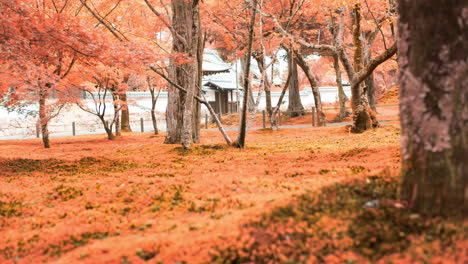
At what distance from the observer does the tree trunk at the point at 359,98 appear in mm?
11156

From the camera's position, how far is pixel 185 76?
30.9 feet

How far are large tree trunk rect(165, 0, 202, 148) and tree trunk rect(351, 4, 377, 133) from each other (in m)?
4.77

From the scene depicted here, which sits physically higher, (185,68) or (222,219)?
(185,68)

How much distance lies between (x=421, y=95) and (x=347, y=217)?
91 cm

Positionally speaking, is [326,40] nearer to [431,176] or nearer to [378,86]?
[378,86]

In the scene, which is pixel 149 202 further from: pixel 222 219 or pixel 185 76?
pixel 185 76

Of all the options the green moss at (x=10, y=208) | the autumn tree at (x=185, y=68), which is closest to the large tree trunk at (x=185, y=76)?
the autumn tree at (x=185, y=68)

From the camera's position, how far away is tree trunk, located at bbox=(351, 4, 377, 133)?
11156 mm

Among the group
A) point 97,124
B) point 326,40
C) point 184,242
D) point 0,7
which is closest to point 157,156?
point 0,7

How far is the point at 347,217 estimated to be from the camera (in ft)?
8.09

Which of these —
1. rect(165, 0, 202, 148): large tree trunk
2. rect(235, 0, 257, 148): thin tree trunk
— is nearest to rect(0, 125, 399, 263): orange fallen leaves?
rect(235, 0, 257, 148): thin tree trunk

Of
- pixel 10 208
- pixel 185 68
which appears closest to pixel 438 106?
pixel 10 208

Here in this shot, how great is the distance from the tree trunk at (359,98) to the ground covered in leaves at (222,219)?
602 centimetres

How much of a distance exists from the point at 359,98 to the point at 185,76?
5310mm
